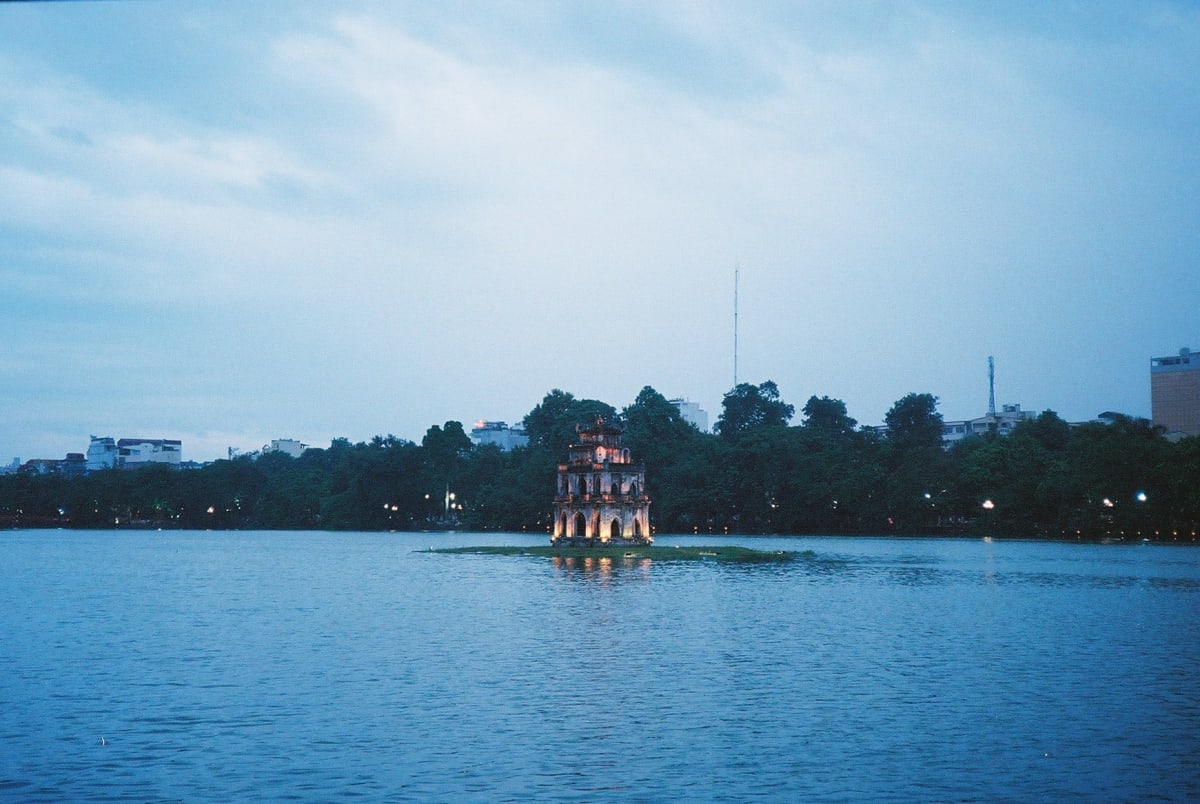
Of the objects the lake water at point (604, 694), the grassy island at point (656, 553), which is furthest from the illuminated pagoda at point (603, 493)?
the lake water at point (604, 694)

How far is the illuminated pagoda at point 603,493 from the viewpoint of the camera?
136 metres

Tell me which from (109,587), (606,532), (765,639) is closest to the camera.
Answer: (765,639)

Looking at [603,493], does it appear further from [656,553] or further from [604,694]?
[604,694]

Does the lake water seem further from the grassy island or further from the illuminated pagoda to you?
the illuminated pagoda

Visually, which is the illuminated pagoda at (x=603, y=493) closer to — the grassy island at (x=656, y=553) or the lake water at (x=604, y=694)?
the grassy island at (x=656, y=553)

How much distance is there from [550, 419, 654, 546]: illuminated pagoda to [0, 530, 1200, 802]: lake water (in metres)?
52.6

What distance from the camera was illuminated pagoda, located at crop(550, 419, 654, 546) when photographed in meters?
136

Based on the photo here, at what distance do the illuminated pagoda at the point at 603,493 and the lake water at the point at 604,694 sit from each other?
52.6 meters

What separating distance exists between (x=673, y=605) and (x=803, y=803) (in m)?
45.0

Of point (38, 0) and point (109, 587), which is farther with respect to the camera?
point (109, 587)

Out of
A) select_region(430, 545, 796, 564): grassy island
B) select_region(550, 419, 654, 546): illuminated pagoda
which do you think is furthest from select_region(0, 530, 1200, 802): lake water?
select_region(550, 419, 654, 546): illuminated pagoda

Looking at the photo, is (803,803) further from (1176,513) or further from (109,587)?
(1176,513)

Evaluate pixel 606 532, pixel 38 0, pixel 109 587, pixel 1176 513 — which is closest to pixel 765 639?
pixel 38 0

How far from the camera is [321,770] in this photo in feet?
93.8
